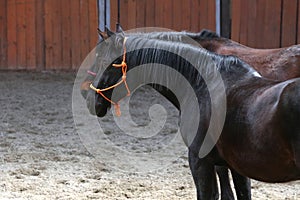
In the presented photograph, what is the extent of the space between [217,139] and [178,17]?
7.34 m

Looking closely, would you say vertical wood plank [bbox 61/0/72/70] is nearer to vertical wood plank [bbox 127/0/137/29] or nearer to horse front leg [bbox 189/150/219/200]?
vertical wood plank [bbox 127/0/137/29]

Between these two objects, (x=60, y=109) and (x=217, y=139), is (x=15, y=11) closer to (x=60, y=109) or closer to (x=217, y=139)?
(x=60, y=109)

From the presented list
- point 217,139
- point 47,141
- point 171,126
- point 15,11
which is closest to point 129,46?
point 217,139

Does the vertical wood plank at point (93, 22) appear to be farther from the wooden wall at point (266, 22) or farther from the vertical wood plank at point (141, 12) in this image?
the wooden wall at point (266, 22)

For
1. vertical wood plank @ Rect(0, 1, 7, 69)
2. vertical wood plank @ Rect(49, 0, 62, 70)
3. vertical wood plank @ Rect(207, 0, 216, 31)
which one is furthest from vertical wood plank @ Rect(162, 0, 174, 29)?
vertical wood plank @ Rect(0, 1, 7, 69)

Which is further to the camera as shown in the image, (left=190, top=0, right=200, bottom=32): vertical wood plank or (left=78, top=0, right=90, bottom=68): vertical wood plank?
(left=78, top=0, right=90, bottom=68): vertical wood plank

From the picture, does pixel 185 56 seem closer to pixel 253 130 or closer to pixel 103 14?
pixel 253 130

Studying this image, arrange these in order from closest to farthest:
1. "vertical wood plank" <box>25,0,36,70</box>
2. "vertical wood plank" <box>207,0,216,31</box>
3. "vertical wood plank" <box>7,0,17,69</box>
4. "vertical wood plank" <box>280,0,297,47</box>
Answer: "vertical wood plank" <box>280,0,297,47</box>
"vertical wood plank" <box>207,0,216,31</box>
"vertical wood plank" <box>25,0,36,70</box>
"vertical wood plank" <box>7,0,17,69</box>

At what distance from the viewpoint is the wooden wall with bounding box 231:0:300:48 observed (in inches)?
356

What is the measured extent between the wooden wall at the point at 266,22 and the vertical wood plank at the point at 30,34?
14.4 feet

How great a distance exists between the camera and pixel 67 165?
4.84 meters

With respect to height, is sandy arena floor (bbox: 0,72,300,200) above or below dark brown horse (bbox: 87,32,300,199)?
below

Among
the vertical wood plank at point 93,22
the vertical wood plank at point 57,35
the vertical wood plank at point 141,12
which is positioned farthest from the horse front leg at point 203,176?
the vertical wood plank at point 57,35

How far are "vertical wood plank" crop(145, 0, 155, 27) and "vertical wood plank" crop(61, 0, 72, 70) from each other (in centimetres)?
180
